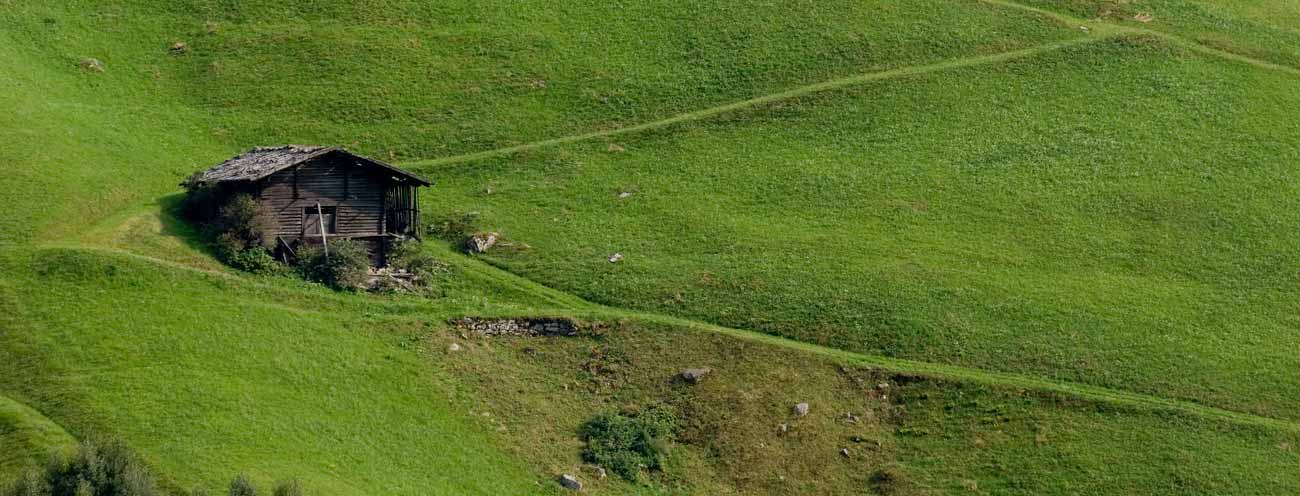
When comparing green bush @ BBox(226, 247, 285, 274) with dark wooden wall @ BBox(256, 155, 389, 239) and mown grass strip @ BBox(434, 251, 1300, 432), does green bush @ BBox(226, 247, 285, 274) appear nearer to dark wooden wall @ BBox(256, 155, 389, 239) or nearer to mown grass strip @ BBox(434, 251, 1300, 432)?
dark wooden wall @ BBox(256, 155, 389, 239)

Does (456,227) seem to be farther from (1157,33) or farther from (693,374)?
(1157,33)

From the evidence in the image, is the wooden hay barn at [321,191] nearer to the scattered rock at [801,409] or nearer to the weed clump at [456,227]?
the weed clump at [456,227]

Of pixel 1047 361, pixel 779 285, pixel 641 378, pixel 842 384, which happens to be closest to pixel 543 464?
pixel 641 378

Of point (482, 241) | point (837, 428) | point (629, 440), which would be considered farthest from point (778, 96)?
point (629, 440)

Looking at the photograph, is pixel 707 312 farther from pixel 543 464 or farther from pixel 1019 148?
pixel 1019 148

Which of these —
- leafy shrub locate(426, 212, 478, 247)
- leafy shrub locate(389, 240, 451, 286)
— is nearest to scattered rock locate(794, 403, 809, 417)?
leafy shrub locate(389, 240, 451, 286)

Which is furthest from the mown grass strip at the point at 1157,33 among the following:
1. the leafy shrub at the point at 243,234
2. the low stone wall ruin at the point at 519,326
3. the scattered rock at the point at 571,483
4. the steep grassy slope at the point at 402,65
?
the scattered rock at the point at 571,483

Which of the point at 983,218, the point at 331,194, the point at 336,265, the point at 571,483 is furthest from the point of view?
the point at 983,218
